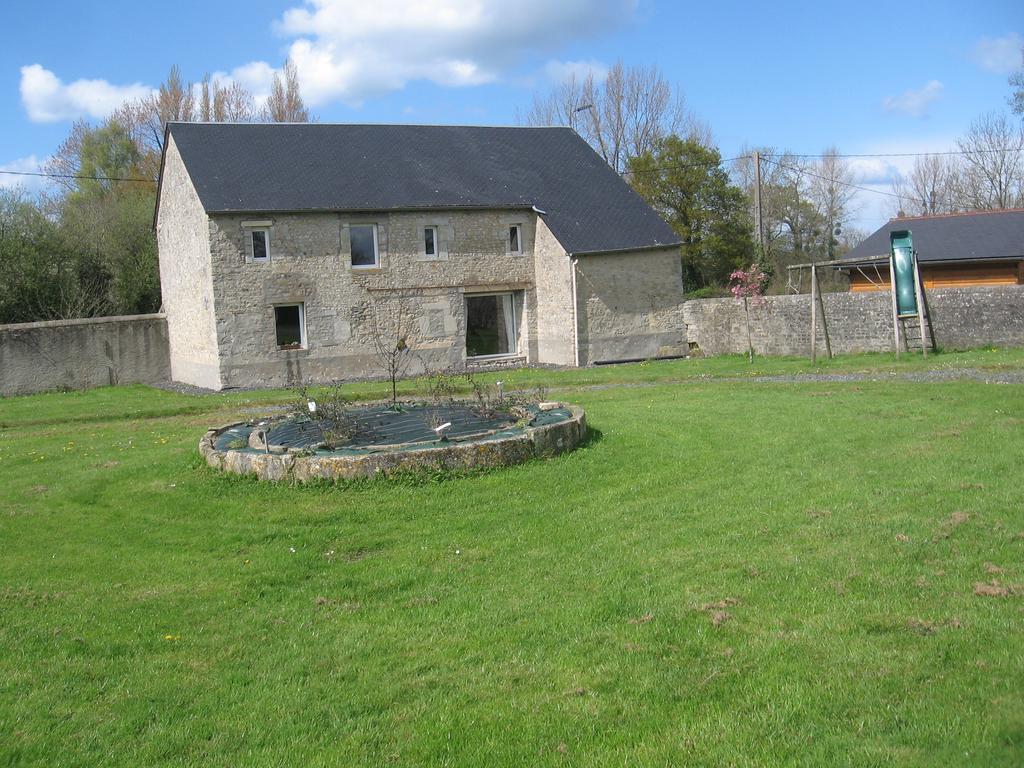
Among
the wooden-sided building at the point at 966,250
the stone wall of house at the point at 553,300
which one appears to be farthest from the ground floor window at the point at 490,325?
the wooden-sided building at the point at 966,250

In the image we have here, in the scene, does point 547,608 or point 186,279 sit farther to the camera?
point 186,279

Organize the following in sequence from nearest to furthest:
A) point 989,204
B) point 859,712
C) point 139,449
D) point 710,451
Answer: point 859,712, point 710,451, point 139,449, point 989,204

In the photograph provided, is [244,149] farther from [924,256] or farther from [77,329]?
[924,256]

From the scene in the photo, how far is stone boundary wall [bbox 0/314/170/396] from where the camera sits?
85.3ft

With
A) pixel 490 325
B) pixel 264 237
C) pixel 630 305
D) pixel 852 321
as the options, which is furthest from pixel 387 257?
pixel 852 321

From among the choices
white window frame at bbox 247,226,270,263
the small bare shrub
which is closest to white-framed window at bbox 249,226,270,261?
white window frame at bbox 247,226,270,263

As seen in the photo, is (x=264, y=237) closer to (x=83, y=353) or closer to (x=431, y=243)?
(x=431, y=243)

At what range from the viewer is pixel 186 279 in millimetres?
27484

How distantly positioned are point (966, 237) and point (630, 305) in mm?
14853

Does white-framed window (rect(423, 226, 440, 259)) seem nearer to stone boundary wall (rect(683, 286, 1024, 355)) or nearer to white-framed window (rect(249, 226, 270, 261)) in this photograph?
white-framed window (rect(249, 226, 270, 261))

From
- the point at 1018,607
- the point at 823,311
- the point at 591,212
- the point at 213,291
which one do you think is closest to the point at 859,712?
the point at 1018,607

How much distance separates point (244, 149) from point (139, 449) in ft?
54.8

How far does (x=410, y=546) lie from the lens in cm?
825

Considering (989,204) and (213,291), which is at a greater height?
(989,204)
